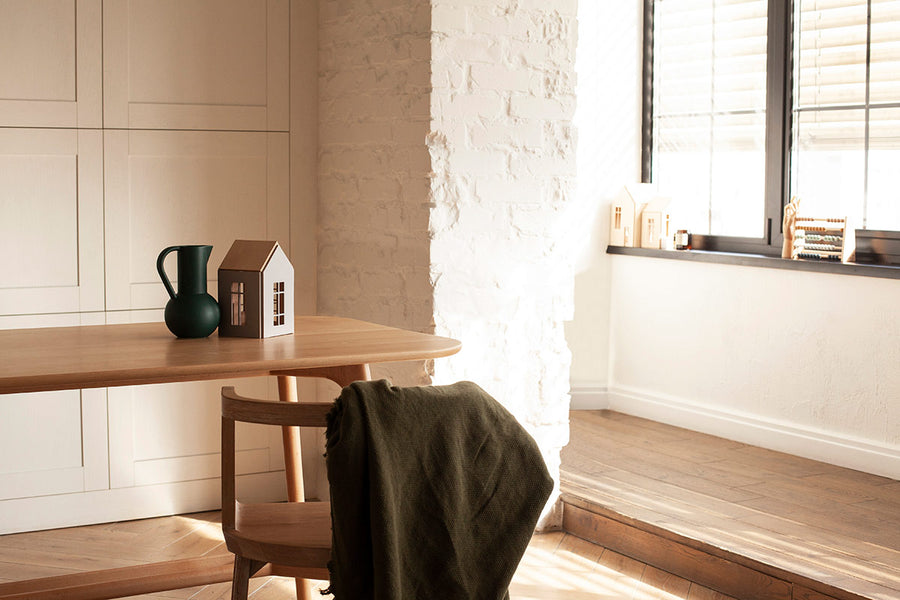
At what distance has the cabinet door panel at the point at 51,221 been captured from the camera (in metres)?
3.61

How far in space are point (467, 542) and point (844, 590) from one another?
55.4 inches

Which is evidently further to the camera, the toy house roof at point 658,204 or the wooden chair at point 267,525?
the toy house roof at point 658,204

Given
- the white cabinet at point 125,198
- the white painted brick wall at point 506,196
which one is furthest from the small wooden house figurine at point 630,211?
the white cabinet at point 125,198

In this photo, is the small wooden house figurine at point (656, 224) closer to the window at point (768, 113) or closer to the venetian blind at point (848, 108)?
the window at point (768, 113)

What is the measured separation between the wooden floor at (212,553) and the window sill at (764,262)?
150 cm

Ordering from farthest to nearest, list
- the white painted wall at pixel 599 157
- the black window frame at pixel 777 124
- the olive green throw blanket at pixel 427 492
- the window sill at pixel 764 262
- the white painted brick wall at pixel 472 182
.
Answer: the white painted wall at pixel 599 157 → the black window frame at pixel 777 124 → the window sill at pixel 764 262 → the white painted brick wall at pixel 472 182 → the olive green throw blanket at pixel 427 492

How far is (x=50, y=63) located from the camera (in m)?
3.63

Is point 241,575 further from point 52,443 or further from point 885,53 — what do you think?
point 885,53

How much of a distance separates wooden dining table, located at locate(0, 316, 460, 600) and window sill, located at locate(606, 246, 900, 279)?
220cm

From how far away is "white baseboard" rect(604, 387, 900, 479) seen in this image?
13.2 ft

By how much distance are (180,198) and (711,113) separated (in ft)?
8.32

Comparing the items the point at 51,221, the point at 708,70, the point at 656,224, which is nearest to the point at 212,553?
the point at 51,221

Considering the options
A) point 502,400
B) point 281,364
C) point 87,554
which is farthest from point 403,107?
point 87,554

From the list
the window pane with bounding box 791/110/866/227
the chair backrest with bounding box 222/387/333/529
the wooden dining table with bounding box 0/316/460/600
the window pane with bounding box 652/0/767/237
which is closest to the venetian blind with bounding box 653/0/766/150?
the window pane with bounding box 652/0/767/237
